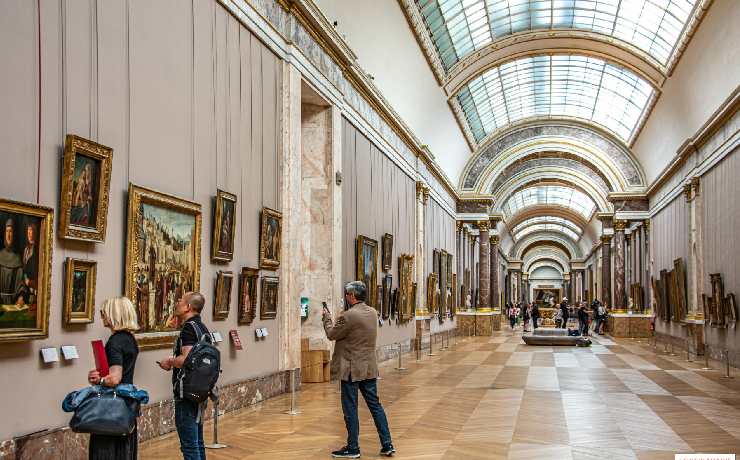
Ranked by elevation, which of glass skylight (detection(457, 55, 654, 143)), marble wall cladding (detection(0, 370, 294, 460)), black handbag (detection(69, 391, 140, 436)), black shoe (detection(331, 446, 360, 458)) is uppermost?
glass skylight (detection(457, 55, 654, 143))

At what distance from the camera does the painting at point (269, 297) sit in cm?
1273

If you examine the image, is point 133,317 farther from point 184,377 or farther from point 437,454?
point 437,454

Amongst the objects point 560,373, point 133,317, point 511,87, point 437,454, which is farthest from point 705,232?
point 133,317

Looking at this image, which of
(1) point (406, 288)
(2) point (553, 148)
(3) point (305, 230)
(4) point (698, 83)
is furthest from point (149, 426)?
(2) point (553, 148)

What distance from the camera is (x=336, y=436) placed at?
9.76 meters

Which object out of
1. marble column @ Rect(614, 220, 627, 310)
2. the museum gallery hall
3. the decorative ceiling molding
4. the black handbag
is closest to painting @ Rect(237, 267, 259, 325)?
the museum gallery hall

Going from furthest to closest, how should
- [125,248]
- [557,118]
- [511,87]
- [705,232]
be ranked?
[557,118] < [511,87] < [705,232] < [125,248]

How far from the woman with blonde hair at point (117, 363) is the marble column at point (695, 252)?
74.1 ft

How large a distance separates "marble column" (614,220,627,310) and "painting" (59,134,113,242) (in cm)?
3424

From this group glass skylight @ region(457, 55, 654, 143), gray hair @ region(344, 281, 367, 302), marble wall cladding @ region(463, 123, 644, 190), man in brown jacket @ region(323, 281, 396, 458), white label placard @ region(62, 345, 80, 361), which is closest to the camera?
white label placard @ region(62, 345, 80, 361)

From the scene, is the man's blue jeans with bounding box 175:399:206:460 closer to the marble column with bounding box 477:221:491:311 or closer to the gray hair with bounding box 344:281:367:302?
the gray hair with bounding box 344:281:367:302

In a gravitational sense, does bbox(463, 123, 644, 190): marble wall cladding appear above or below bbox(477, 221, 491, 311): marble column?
above

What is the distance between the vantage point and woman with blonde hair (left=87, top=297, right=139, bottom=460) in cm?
541

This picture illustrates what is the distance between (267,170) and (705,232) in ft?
55.0
